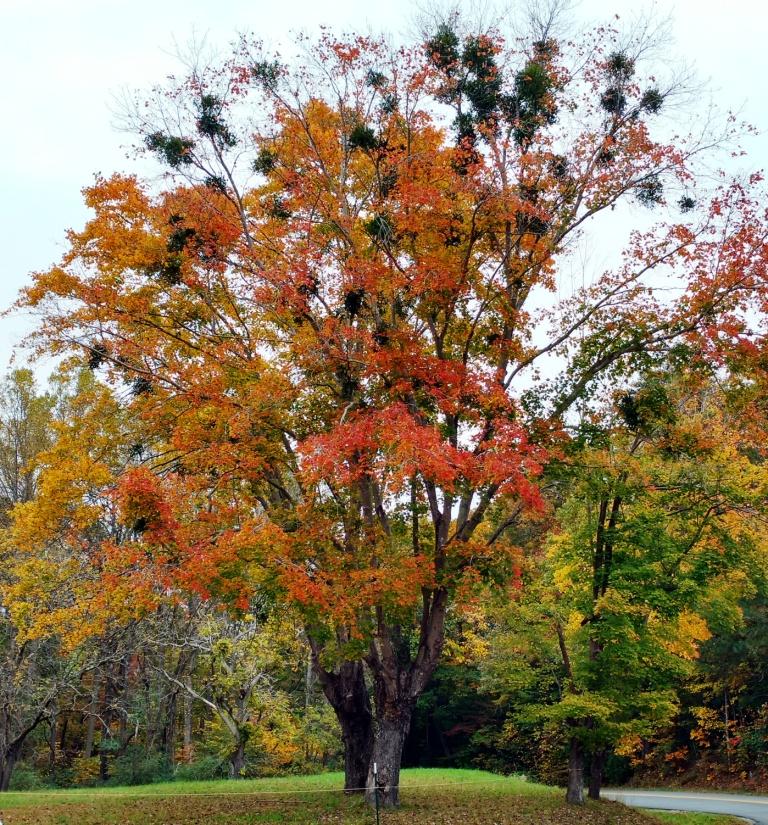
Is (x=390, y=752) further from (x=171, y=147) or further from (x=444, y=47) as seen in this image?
(x=444, y=47)

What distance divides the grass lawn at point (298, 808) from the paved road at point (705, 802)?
74.7 inches

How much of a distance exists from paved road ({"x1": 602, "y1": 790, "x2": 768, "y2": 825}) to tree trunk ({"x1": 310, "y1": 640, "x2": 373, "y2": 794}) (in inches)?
389

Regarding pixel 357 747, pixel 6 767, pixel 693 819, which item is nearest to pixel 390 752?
pixel 357 747

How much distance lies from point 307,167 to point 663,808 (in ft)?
65.8

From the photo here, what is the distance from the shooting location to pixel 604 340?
13.9 meters

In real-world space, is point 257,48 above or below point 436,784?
above

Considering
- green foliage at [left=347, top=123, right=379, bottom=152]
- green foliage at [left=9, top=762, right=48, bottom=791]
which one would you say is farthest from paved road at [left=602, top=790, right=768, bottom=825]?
green foliage at [left=9, top=762, right=48, bottom=791]

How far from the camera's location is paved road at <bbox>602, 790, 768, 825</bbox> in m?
21.3

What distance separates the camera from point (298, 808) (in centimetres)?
1523

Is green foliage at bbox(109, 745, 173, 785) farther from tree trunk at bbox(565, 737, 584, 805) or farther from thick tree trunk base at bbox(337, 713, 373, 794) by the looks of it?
tree trunk at bbox(565, 737, 584, 805)

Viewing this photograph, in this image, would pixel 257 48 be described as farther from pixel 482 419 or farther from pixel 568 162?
pixel 482 419

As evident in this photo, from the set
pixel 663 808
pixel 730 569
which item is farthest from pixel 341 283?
→ pixel 663 808

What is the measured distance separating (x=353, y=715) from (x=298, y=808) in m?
1.99

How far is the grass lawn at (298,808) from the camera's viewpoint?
13.3 metres
